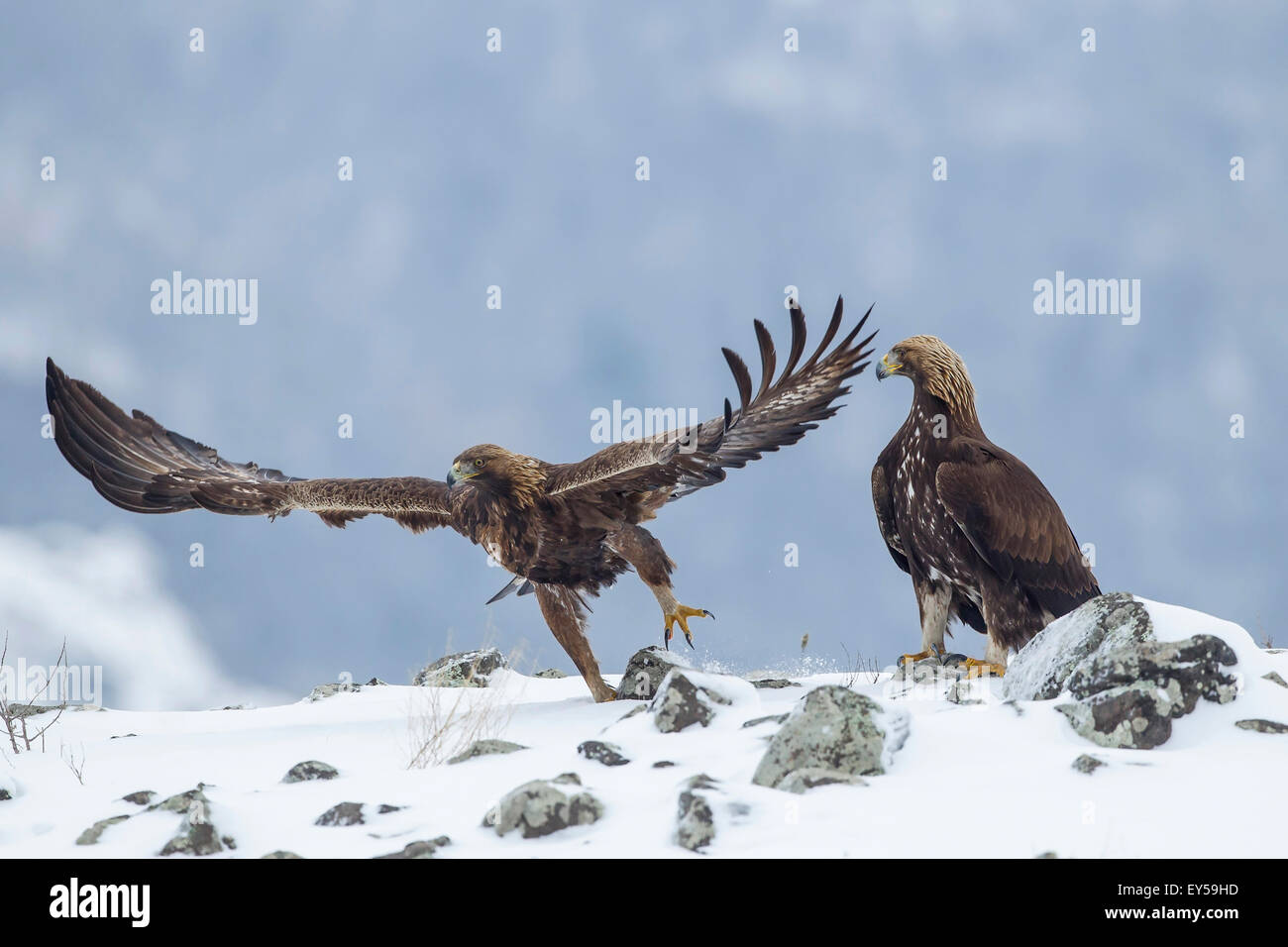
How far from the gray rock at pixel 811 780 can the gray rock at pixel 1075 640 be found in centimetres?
205

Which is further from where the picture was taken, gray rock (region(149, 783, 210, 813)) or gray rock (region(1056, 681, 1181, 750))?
→ gray rock (region(149, 783, 210, 813))

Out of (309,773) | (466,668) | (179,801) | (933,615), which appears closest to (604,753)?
(309,773)

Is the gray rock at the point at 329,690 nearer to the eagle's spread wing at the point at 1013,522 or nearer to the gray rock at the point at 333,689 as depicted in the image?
the gray rock at the point at 333,689

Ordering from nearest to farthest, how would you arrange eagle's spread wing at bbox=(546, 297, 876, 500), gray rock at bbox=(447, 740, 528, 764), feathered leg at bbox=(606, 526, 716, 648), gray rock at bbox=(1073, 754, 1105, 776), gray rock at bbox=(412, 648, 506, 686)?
gray rock at bbox=(1073, 754, 1105, 776), gray rock at bbox=(447, 740, 528, 764), eagle's spread wing at bbox=(546, 297, 876, 500), feathered leg at bbox=(606, 526, 716, 648), gray rock at bbox=(412, 648, 506, 686)

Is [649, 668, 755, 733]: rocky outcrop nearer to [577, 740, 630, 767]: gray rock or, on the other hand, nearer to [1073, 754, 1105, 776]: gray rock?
[577, 740, 630, 767]: gray rock

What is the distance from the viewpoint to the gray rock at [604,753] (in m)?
6.15

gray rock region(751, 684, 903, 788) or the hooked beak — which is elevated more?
the hooked beak

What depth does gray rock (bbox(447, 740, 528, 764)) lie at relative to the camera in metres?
6.83

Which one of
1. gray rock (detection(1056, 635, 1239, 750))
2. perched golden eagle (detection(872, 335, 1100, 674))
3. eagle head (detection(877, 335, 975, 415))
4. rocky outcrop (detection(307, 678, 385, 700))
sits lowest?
rocky outcrop (detection(307, 678, 385, 700))

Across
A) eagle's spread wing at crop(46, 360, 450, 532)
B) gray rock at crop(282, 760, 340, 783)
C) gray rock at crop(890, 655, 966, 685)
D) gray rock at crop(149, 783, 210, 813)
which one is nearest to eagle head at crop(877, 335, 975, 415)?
gray rock at crop(890, 655, 966, 685)

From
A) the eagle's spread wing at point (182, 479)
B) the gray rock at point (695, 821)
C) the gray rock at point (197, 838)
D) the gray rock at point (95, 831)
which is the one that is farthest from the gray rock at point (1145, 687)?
the eagle's spread wing at point (182, 479)

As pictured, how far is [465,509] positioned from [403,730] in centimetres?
201

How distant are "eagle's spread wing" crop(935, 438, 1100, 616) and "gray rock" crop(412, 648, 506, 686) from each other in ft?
16.3
